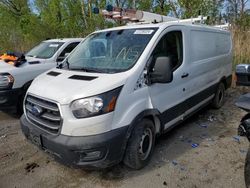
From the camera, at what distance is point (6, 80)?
16.9 feet

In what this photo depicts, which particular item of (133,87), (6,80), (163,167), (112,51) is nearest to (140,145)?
(163,167)

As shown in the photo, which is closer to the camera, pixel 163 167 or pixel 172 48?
pixel 163 167

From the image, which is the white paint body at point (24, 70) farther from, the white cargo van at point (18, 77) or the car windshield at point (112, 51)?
the car windshield at point (112, 51)

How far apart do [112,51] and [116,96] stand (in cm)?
103

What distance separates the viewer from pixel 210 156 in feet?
12.4

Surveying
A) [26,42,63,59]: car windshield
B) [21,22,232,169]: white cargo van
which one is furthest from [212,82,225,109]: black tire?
[26,42,63,59]: car windshield

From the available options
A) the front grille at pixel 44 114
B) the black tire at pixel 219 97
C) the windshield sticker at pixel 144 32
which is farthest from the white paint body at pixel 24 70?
the black tire at pixel 219 97

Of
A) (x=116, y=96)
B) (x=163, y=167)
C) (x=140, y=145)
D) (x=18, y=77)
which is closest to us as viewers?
(x=116, y=96)

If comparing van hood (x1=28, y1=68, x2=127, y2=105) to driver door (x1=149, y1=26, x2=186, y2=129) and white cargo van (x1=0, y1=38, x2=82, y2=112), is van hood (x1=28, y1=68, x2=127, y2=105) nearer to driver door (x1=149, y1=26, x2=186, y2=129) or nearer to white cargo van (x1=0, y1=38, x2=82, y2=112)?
driver door (x1=149, y1=26, x2=186, y2=129)

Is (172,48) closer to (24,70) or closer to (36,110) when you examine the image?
(36,110)

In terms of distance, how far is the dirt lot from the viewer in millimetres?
3182

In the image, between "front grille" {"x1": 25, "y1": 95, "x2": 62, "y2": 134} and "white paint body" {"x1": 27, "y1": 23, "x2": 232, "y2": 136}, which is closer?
"white paint body" {"x1": 27, "y1": 23, "x2": 232, "y2": 136}

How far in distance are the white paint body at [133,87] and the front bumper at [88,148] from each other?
69 millimetres

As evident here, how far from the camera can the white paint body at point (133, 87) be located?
279 centimetres
